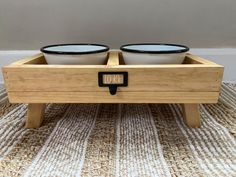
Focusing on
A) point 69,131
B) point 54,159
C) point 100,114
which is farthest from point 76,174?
point 100,114

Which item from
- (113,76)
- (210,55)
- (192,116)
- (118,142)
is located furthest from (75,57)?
(210,55)

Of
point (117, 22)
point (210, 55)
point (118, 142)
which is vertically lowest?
point (118, 142)

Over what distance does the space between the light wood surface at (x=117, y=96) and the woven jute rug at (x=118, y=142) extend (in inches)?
4.2

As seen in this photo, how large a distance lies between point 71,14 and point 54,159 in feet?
1.71

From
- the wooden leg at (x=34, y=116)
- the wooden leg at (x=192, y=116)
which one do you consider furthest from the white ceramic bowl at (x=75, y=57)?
the wooden leg at (x=192, y=116)

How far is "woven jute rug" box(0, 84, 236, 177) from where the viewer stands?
1.70ft

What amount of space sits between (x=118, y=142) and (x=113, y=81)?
0.15 metres

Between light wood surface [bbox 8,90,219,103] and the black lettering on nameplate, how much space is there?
0.6 inches

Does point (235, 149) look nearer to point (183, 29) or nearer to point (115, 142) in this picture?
point (115, 142)

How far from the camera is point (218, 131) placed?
69 centimetres

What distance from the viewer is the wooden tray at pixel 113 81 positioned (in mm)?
573

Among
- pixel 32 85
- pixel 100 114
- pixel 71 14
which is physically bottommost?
pixel 100 114

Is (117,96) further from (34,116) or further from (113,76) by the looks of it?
(34,116)

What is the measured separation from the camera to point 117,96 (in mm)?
588
